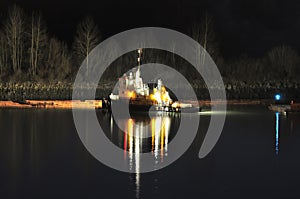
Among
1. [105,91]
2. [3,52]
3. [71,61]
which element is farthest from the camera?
[71,61]

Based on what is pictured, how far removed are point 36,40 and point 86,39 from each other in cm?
491

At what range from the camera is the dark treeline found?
147ft

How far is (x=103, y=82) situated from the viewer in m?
45.3

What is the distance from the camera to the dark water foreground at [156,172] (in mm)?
9875

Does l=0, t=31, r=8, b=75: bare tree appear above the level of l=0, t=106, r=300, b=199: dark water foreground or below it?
above

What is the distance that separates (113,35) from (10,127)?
3502 centimetres

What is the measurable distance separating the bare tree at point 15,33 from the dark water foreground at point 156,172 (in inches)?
1073

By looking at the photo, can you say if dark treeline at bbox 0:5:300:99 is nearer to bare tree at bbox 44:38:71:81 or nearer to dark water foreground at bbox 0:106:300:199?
bare tree at bbox 44:38:71:81

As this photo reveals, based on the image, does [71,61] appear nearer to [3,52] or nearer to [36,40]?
[36,40]

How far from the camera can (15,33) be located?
1779 inches

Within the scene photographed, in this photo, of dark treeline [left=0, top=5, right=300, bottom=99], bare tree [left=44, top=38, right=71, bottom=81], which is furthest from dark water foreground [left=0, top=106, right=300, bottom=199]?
bare tree [left=44, top=38, right=71, bottom=81]

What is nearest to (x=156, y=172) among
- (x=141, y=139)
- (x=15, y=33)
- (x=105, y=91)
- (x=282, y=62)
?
(x=141, y=139)

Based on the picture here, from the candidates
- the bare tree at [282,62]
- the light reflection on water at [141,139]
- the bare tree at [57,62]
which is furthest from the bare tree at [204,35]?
the light reflection on water at [141,139]

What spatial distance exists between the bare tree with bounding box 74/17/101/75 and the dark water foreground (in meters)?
27.2
